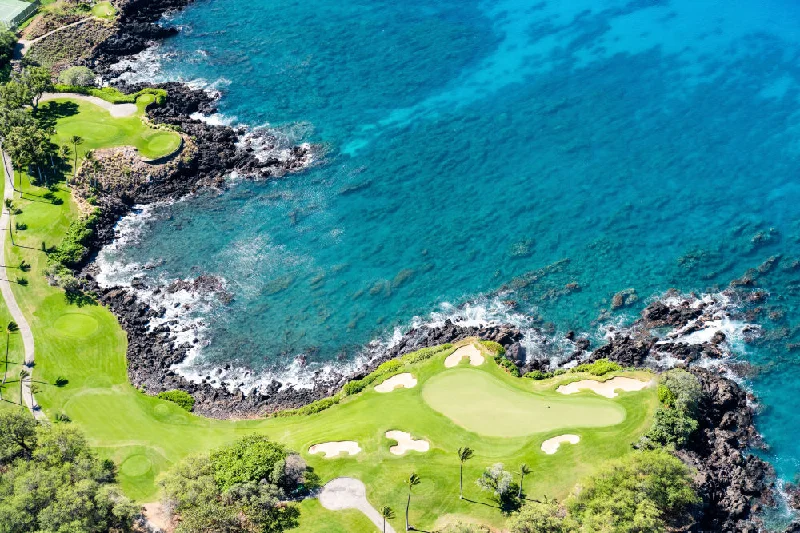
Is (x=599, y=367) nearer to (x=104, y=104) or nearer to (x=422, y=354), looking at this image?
(x=422, y=354)

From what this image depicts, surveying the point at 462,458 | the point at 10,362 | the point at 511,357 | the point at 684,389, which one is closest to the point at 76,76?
the point at 10,362

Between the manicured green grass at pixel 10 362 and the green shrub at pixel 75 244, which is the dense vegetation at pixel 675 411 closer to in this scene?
the manicured green grass at pixel 10 362

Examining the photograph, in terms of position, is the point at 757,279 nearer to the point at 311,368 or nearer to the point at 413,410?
the point at 413,410

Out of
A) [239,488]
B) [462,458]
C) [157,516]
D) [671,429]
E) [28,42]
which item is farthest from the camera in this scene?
[28,42]

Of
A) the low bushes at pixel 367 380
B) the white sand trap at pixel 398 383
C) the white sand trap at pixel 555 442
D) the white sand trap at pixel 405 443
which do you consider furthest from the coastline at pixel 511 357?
the white sand trap at pixel 405 443

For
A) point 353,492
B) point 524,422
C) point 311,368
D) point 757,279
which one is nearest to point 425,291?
point 311,368

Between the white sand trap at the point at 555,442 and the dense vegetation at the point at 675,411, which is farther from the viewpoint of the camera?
the dense vegetation at the point at 675,411
